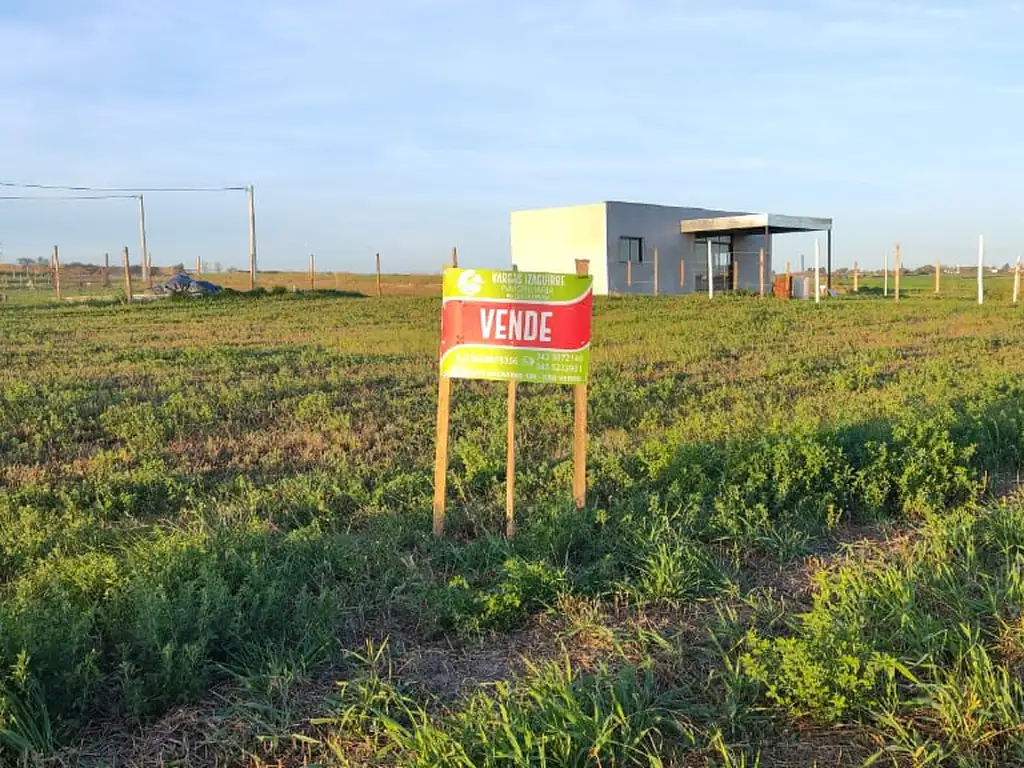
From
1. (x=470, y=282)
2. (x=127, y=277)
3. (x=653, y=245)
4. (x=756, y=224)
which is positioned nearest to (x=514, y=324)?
(x=470, y=282)

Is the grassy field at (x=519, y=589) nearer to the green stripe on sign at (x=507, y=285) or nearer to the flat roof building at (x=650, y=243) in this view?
the green stripe on sign at (x=507, y=285)

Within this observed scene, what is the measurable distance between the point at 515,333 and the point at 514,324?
0.17ft

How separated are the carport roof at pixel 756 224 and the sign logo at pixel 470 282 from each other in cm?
2973

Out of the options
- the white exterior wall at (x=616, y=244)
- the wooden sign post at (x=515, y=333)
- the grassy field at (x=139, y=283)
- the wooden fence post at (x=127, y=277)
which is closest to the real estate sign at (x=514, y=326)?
the wooden sign post at (x=515, y=333)

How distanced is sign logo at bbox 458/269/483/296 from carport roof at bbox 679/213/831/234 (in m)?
29.7

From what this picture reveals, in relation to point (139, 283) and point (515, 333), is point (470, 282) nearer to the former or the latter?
point (515, 333)

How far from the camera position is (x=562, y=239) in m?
36.1

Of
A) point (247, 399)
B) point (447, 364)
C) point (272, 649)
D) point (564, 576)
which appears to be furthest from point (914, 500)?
point (247, 399)

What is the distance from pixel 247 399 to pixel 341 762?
22.4 ft

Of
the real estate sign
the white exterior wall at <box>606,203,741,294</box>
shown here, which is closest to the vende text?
the real estate sign

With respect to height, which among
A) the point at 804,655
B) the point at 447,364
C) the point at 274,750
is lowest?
the point at 274,750

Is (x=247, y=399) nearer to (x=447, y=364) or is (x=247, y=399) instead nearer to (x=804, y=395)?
(x=447, y=364)

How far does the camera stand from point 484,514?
15.7 ft

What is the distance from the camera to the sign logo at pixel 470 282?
4602 mm
